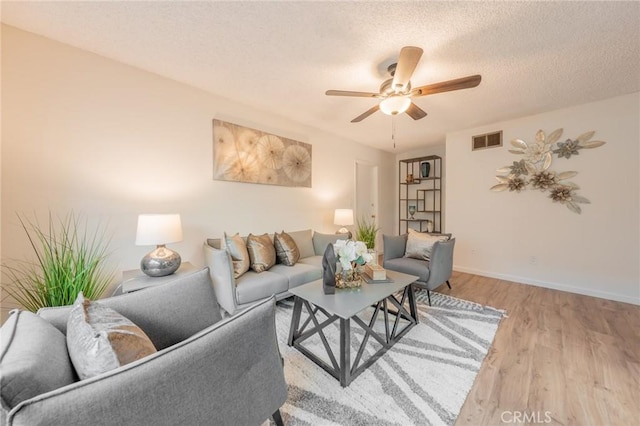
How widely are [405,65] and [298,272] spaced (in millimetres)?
2098

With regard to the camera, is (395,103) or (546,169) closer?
(395,103)

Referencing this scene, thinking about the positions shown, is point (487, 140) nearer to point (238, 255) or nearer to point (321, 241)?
point (321, 241)

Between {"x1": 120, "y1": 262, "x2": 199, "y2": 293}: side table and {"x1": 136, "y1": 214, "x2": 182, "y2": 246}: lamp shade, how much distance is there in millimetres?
289

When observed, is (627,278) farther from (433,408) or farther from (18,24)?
(18,24)

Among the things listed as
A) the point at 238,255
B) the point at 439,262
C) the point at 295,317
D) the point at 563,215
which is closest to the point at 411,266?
the point at 439,262

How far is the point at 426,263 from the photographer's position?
9.44 feet

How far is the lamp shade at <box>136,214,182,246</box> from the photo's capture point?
6.36ft

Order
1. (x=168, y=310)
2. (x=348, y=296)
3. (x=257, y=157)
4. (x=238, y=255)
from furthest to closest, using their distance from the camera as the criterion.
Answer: (x=257, y=157), (x=238, y=255), (x=348, y=296), (x=168, y=310)

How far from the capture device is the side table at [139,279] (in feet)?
5.94

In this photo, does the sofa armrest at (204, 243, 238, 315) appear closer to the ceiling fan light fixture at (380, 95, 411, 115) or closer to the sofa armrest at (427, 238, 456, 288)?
the ceiling fan light fixture at (380, 95, 411, 115)

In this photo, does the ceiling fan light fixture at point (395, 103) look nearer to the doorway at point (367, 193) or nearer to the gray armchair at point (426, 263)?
the gray armchair at point (426, 263)

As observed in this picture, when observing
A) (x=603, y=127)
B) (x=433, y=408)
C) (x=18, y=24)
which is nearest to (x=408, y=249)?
(x=433, y=408)

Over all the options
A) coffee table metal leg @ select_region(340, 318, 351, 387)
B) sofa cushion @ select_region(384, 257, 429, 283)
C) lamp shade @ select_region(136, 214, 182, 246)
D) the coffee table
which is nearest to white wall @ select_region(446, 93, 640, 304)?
sofa cushion @ select_region(384, 257, 429, 283)

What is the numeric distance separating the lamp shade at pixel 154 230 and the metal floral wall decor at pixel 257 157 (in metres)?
0.91
